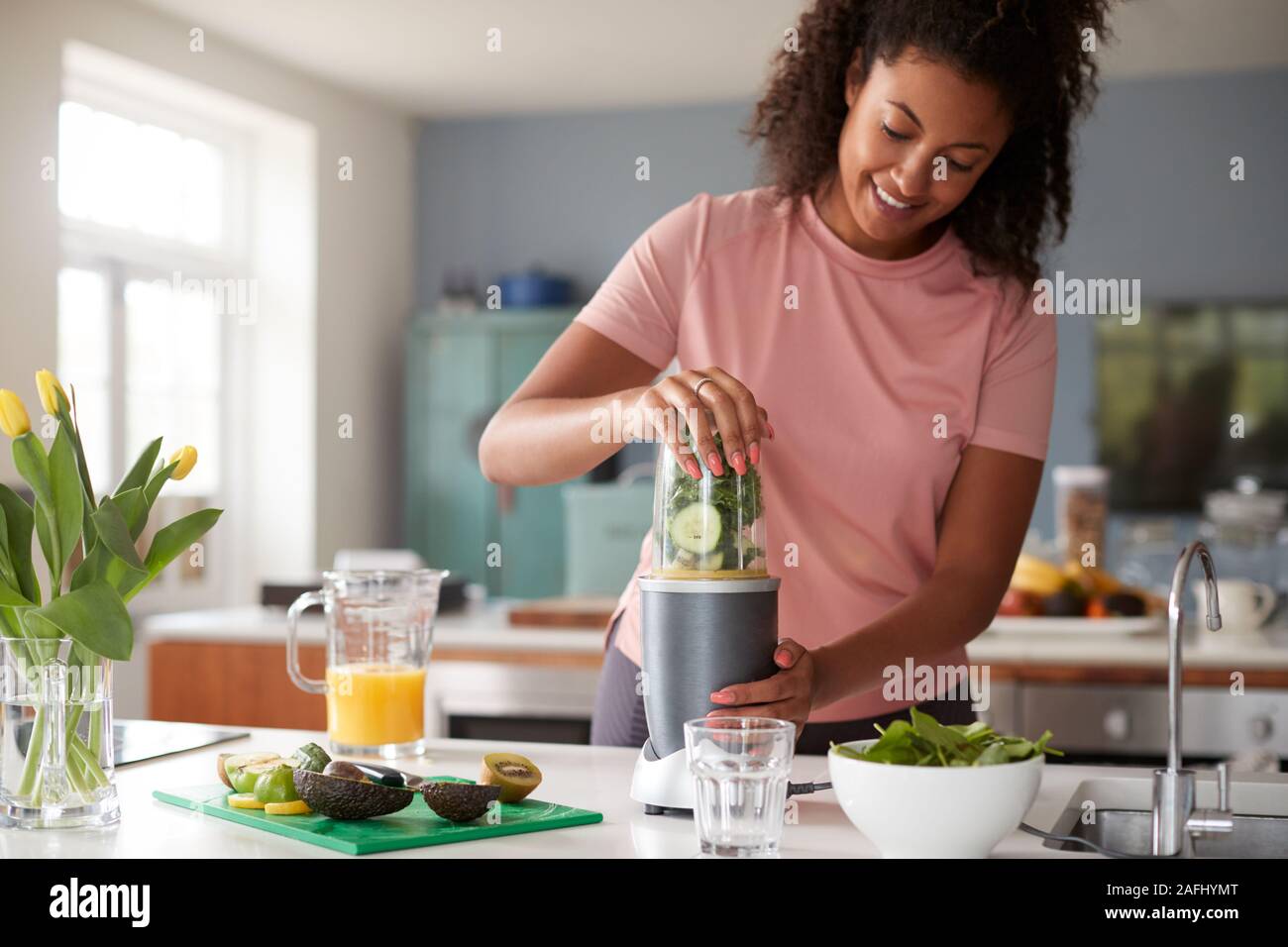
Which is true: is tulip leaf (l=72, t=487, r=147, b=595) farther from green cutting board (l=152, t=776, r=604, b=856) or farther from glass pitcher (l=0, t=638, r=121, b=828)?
green cutting board (l=152, t=776, r=604, b=856)

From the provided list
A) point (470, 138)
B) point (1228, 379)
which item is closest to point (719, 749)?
point (1228, 379)

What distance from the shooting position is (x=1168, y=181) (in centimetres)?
582

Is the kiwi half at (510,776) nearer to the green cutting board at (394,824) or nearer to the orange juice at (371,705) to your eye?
the green cutting board at (394,824)

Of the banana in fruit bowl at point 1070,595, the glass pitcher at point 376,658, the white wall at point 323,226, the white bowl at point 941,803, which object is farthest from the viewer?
the white wall at point 323,226

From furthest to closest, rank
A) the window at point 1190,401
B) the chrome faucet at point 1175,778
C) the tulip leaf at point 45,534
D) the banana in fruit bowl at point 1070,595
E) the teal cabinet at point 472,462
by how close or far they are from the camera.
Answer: the teal cabinet at point 472,462
the window at point 1190,401
the banana in fruit bowl at point 1070,595
the tulip leaf at point 45,534
the chrome faucet at point 1175,778

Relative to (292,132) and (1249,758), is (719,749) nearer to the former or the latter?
(1249,758)

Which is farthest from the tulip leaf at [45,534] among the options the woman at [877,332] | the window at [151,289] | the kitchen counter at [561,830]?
the window at [151,289]

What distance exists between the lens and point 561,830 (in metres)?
1.12

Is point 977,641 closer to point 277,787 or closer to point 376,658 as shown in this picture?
point 376,658

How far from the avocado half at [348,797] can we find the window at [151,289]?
3.92 meters

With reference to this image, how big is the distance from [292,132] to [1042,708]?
449 cm

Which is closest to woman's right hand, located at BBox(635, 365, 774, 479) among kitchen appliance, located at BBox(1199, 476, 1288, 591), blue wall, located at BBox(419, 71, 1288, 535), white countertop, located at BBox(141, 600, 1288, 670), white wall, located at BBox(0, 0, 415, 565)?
white countertop, located at BBox(141, 600, 1288, 670)

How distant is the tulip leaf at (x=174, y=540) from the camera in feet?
3.98

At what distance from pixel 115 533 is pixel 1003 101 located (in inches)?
36.7
